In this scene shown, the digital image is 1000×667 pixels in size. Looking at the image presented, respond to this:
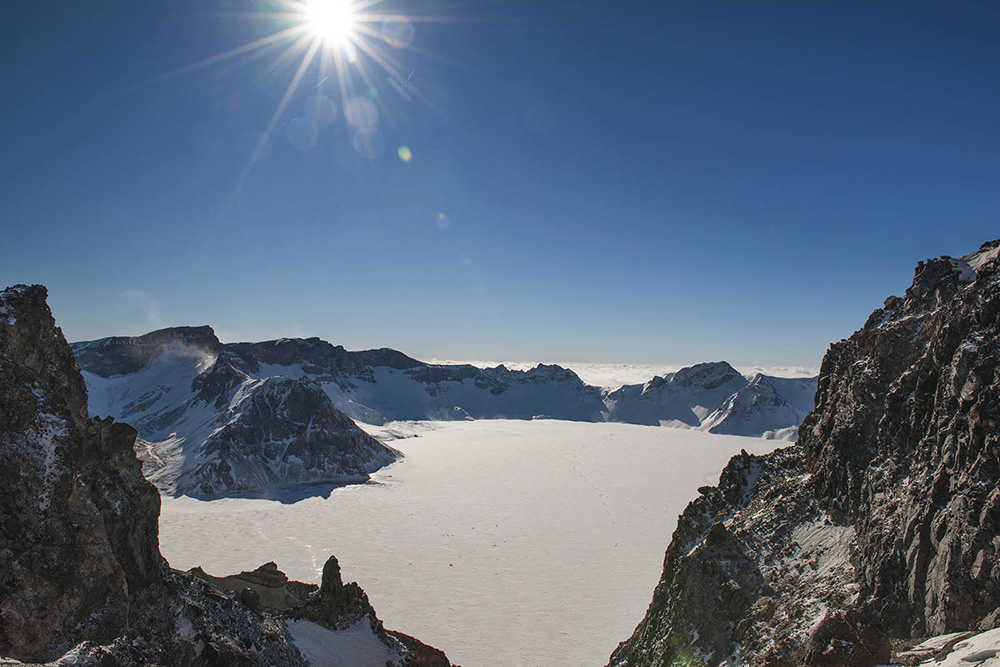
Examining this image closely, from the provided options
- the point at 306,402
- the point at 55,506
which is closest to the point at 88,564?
the point at 55,506

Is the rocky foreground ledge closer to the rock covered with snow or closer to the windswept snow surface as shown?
the windswept snow surface

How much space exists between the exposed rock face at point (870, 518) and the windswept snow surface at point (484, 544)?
400 inches

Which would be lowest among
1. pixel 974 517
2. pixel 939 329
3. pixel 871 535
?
pixel 871 535

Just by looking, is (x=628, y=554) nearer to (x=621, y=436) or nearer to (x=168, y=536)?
(x=168, y=536)

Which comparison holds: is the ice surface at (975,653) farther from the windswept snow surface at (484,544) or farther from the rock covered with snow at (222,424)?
the rock covered with snow at (222,424)

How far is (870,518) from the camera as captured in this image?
15.6 meters

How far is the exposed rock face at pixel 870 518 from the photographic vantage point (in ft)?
38.6

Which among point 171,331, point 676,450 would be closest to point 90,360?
point 171,331

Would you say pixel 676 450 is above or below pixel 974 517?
below

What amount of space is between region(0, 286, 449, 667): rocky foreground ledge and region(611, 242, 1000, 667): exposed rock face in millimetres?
13154

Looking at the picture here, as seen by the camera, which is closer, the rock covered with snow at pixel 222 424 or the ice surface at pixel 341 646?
the ice surface at pixel 341 646

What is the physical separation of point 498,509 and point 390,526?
1287 centimetres

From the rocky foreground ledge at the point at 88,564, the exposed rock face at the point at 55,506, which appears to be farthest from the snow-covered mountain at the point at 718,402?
the exposed rock face at the point at 55,506

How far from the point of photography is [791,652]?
12508mm
